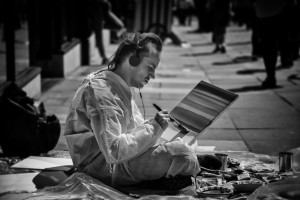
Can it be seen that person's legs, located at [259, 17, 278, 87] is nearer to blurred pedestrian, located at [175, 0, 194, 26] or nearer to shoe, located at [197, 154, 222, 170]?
shoe, located at [197, 154, 222, 170]

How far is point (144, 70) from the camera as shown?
3943mm

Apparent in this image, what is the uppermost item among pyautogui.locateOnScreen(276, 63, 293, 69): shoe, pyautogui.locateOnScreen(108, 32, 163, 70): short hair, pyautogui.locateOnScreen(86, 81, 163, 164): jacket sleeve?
pyautogui.locateOnScreen(108, 32, 163, 70): short hair

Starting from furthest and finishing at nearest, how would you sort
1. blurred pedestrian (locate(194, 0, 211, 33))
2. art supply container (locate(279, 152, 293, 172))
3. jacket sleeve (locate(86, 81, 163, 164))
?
blurred pedestrian (locate(194, 0, 211, 33)), art supply container (locate(279, 152, 293, 172)), jacket sleeve (locate(86, 81, 163, 164))

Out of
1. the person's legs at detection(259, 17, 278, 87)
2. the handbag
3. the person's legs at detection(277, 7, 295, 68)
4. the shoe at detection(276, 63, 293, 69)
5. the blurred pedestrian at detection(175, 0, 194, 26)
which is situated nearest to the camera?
the handbag

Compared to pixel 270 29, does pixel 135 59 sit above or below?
above

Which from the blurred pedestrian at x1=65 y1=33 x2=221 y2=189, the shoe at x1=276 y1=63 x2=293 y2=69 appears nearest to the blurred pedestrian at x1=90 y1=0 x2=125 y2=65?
the shoe at x1=276 y1=63 x2=293 y2=69

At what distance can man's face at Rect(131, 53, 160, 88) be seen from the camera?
3.92 m

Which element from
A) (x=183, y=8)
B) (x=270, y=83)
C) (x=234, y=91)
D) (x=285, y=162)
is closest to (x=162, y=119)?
(x=285, y=162)

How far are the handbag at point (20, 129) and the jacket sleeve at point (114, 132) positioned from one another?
65.4 inches

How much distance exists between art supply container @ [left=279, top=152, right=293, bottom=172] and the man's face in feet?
4.32

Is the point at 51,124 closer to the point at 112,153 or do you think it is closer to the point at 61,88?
the point at 112,153

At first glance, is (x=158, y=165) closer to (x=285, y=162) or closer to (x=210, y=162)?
(x=210, y=162)

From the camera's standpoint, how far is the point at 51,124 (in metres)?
5.52

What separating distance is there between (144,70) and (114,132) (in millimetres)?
472
